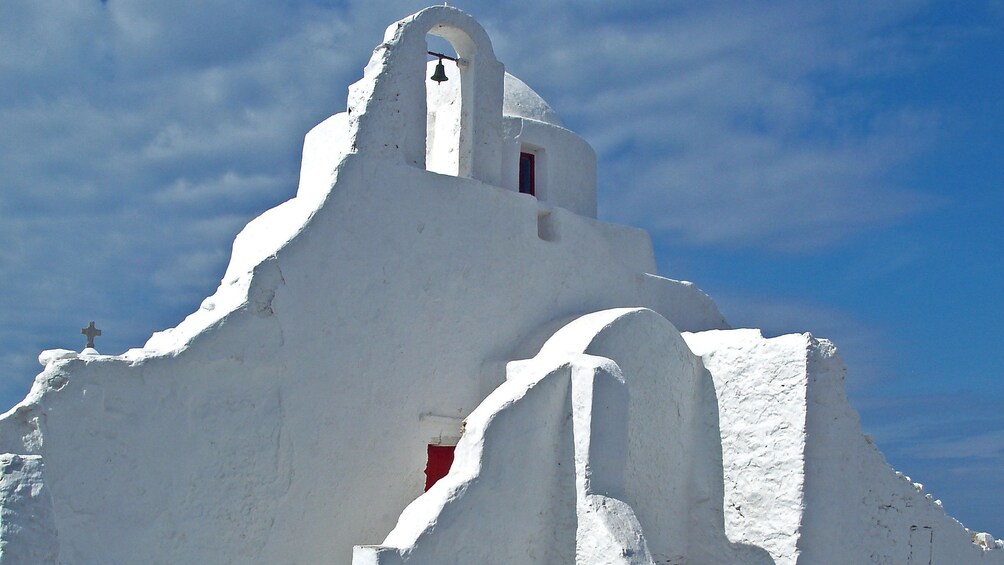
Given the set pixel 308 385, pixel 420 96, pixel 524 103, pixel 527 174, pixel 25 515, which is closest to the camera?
pixel 25 515

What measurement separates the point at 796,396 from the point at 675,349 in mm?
1290

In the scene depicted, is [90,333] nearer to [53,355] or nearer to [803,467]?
[53,355]

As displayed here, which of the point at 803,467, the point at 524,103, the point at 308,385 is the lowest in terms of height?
the point at 803,467

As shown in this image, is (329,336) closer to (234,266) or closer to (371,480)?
(371,480)

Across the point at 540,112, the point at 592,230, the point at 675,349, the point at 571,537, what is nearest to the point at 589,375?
the point at 571,537

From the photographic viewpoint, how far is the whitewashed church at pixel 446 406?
7.55 m

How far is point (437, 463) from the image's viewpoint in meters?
9.46

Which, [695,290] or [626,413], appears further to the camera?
[695,290]

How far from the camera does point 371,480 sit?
8.83 metres

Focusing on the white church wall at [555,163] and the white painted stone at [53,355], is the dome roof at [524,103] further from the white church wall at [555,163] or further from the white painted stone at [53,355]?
the white painted stone at [53,355]

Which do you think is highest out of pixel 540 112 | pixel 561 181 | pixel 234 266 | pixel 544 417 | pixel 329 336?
pixel 540 112

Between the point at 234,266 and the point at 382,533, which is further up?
the point at 234,266

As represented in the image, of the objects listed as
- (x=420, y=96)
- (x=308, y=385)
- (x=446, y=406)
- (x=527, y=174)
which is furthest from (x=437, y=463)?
(x=527, y=174)

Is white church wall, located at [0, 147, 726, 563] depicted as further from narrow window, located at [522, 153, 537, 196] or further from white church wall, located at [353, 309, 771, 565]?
narrow window, located at [522, 153, 537, 196]
